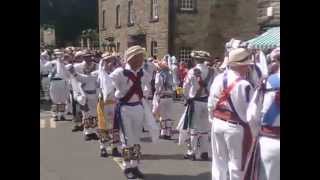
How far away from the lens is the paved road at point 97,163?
8.55m

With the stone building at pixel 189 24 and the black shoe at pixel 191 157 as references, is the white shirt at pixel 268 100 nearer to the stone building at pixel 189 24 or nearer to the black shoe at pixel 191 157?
the black shoe at pixel 191 157

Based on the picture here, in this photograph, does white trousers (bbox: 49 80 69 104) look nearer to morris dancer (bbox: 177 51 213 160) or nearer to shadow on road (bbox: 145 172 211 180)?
morris dancer (bbox: 177 51 213 160)

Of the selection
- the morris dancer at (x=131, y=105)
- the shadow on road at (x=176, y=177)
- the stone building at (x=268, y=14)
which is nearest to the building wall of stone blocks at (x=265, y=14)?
the stone building at (x=268, y=14)

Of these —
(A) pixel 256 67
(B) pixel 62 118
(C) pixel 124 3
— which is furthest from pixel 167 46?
(A) pixel 256 67

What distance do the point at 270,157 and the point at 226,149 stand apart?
0.62 m

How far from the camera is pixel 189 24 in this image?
29.0 metres

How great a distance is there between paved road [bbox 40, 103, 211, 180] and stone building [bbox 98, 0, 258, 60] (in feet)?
50.2

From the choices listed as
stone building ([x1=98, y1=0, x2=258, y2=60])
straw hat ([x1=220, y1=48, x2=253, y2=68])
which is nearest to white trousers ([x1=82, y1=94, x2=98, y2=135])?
straw hat ([x1=220, y1=48, x2=253, y2=68])

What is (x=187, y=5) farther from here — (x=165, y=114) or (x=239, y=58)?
(x=239, y=58)

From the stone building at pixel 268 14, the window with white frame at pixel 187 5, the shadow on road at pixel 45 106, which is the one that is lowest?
the shadow on road at pixel 45 106

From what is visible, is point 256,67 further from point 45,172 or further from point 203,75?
point 45,172

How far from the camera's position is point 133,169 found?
8234mm

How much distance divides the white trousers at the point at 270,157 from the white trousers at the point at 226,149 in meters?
0.26
